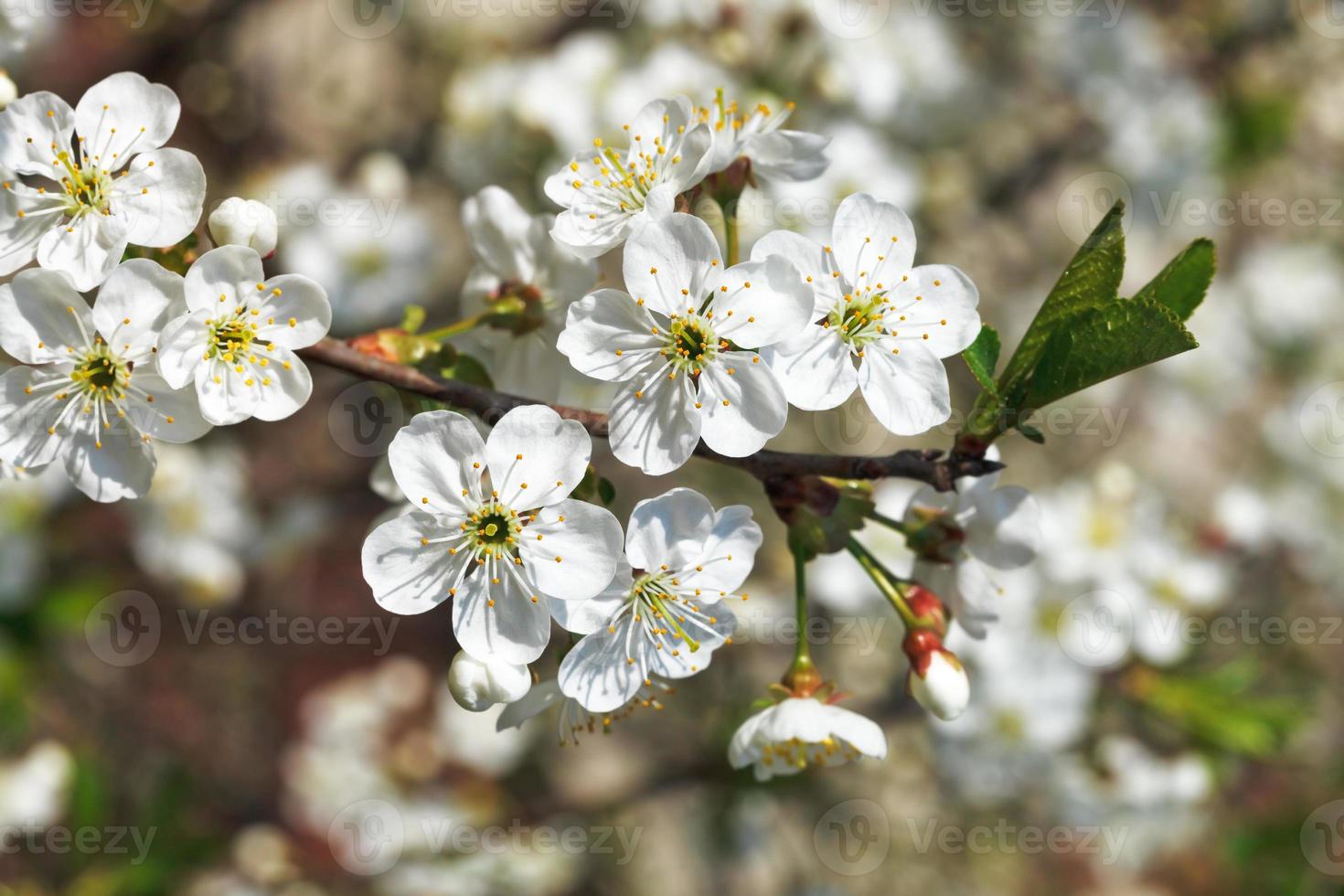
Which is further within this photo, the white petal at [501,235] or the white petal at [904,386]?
the white petal at [501,235]

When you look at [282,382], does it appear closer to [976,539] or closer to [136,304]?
[136,304]

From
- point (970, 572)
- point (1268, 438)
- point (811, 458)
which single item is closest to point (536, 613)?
point (811, 458)

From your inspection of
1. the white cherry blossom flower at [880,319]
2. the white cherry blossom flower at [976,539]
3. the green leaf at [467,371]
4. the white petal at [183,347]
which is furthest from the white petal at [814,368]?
the white petal at [183,347]

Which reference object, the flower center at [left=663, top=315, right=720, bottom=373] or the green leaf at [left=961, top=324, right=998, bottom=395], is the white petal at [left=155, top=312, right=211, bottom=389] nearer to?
the flower center at [left=663, top=315, right=720, bottom=373]

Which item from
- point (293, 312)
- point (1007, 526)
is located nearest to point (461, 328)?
point (293, 312)

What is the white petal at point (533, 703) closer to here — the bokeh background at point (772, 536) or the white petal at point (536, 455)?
the white petal at point (536, 455)
